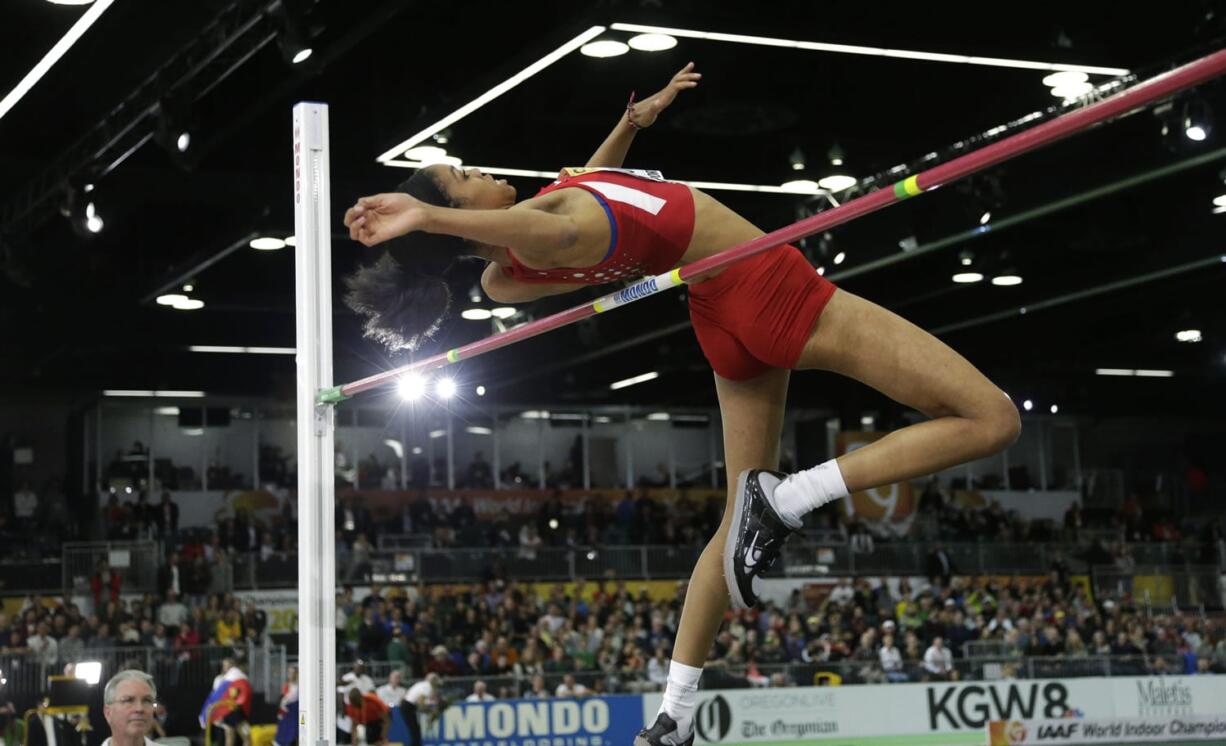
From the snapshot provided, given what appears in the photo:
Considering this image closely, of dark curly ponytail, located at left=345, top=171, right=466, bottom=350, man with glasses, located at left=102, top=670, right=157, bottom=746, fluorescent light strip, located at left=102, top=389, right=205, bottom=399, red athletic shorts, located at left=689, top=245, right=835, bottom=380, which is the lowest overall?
man with glasses, located at left=102, top=670, right=157, bottom=746

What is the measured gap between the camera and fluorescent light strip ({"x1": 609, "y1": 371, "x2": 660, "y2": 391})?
953 inches

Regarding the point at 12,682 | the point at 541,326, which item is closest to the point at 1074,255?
the point at 12,682

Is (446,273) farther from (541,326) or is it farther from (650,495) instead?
(650,495)

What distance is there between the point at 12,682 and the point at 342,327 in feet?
23.7

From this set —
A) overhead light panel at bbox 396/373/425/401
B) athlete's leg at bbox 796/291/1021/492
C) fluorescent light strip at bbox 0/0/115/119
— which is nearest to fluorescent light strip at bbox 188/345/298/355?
fluorescent light strip at bbox 0/0/115/119

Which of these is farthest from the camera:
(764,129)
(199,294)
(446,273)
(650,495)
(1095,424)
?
(1095,424)

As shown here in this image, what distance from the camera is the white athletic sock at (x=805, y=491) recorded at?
326 cm

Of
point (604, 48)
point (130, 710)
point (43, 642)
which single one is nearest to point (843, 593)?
point (43, 642)

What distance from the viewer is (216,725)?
42.1ft

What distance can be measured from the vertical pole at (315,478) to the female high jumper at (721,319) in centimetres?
50

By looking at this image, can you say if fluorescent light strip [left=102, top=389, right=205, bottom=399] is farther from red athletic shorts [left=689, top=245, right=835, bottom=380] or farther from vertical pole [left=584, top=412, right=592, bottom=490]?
red athletic shorts [left=689, top=245, right=835, bottom=380]

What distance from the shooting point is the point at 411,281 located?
362 cm

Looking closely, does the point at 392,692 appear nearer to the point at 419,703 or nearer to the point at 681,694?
the point at 419,703

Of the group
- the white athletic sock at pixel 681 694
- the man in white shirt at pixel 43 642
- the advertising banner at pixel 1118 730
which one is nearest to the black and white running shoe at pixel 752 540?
the white athletic sock at pixel 681 694
